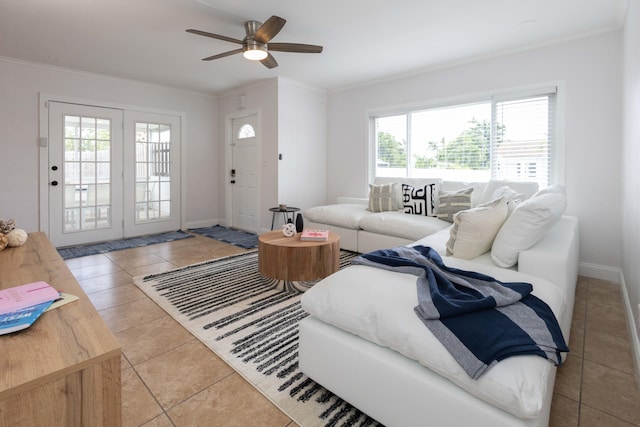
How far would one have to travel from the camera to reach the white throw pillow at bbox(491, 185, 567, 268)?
2037 millimetres

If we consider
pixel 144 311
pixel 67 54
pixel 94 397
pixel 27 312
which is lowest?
pixel 144 311

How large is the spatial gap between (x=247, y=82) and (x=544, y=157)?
4189 mm

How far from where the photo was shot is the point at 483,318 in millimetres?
1263

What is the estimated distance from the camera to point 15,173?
422 cm

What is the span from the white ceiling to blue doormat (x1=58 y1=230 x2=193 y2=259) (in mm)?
2415

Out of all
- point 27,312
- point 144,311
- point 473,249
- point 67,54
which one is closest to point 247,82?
point 67,54

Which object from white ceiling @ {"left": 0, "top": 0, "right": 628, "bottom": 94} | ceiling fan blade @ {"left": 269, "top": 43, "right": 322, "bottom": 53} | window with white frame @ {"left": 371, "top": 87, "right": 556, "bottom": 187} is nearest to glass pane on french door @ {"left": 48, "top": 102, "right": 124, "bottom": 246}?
white ceiling @ {"left": 0, "top": 0, "right": 628, "bottom": 94}

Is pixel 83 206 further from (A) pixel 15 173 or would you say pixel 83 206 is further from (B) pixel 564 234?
(B) pixel 564 234

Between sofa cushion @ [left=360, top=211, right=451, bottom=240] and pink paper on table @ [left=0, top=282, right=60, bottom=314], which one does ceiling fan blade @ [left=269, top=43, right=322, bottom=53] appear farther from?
pink paper on table @ [left=0, top=282, right=60, bottom=314]

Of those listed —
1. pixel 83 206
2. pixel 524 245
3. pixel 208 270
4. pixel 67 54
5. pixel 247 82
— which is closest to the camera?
pixel 524 245

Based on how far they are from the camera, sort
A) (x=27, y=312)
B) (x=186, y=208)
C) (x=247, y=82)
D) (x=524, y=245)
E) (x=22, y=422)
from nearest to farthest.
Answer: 1. (x=22, y=422)
2. (x=27, y=312)
3. (x=524, y=245)
4. (x=247, y=82)
5. (x=186, y=208)

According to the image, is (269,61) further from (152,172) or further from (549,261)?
(152,172)

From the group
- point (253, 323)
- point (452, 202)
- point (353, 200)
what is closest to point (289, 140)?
point (353, 200)

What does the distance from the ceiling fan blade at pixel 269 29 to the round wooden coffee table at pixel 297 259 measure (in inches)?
70.6
